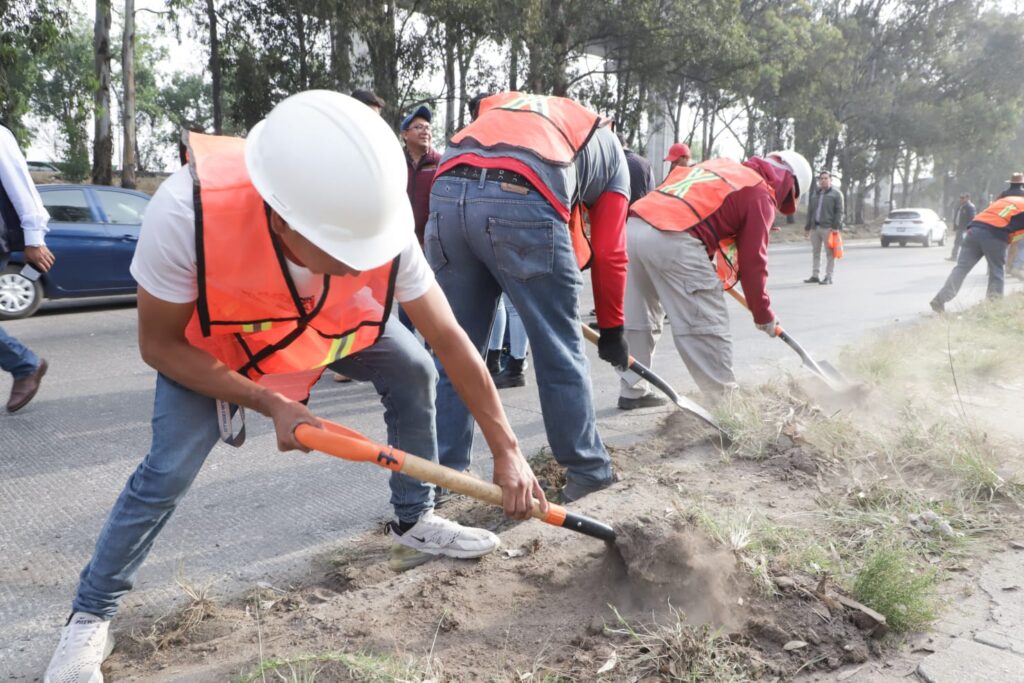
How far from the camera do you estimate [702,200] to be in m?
4.50

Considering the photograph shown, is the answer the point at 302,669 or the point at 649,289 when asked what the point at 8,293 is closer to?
the point at 649,289

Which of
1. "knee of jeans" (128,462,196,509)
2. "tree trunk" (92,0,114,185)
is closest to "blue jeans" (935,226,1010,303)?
"knee of jeans" (128,462,196,509)

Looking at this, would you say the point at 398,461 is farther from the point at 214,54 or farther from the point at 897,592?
the point at 214,54

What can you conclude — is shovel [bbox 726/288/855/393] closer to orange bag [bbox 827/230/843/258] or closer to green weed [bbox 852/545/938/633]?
green weed [bbox 852/545/938/633]

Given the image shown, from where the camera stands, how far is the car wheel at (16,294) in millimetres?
8367

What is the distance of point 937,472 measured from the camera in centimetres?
339

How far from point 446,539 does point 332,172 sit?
4.68ft

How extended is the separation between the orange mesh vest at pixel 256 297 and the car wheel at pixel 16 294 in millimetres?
7460

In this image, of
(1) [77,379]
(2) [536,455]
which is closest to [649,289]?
(2) [536,455]

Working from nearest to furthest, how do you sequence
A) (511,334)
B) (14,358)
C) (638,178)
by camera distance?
(14,358)
(511,334)
(638,178)

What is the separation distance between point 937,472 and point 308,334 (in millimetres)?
2679

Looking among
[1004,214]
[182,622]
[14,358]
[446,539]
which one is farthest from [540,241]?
[1004,214]

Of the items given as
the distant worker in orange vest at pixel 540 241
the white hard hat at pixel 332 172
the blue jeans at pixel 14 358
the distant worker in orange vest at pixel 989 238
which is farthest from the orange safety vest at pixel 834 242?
the white hard hat at pixel 332 172

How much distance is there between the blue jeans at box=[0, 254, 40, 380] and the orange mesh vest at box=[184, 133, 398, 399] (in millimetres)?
3211
